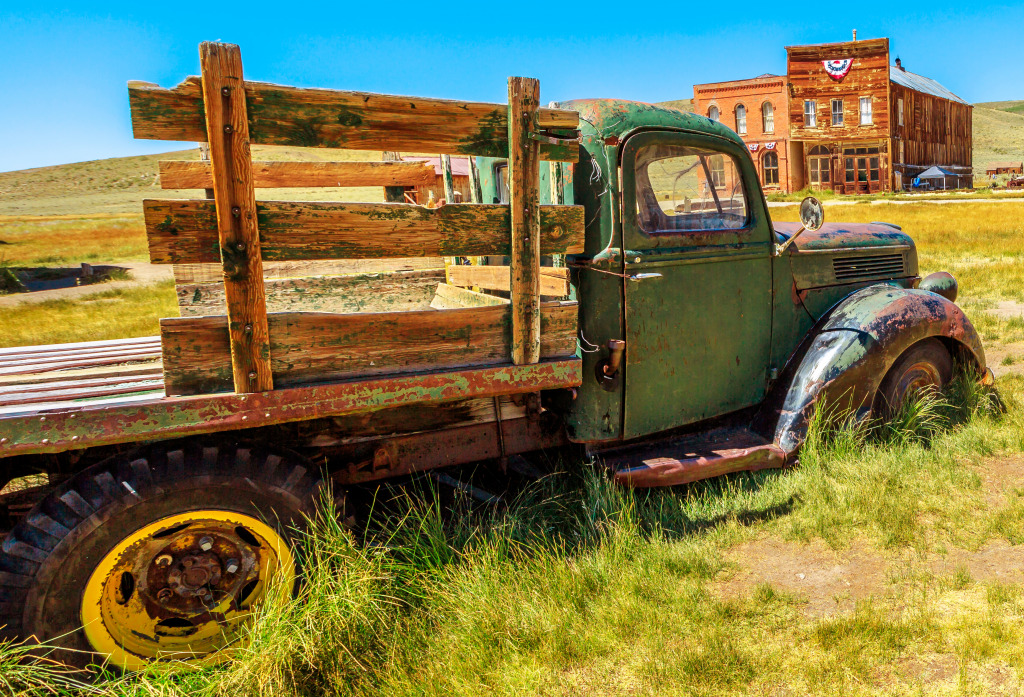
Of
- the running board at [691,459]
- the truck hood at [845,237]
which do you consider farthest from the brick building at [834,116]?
the running board at [691,459]

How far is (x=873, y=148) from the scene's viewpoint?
3778cm

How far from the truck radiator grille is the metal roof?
3871 centimetres

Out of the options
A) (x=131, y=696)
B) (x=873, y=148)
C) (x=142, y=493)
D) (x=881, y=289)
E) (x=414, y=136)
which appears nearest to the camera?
(x=131, y=696)

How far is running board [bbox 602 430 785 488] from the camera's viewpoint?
334 cm

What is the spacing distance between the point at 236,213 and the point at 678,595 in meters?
2.09

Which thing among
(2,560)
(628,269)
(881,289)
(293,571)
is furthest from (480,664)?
(881,289)

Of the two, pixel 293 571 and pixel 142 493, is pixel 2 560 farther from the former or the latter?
pixel 293 571

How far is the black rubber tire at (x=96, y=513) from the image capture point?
222 centimetres

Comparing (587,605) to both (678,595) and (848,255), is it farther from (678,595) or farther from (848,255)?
(848,255)

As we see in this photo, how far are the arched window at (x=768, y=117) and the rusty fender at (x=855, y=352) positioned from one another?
38720 mm

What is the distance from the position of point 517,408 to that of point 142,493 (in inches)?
63.8

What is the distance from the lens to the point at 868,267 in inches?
177

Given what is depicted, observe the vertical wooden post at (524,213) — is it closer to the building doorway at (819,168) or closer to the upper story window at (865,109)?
the upper story window at (865,109)

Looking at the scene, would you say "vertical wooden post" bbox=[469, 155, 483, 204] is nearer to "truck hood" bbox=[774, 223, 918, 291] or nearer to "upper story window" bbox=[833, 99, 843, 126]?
"truck hood" bbox=[774, 223, 918, 291]
